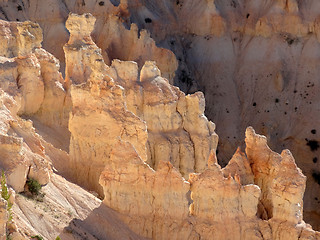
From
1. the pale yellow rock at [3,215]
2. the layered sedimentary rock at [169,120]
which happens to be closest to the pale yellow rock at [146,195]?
the pale yellow rock at [3,215]

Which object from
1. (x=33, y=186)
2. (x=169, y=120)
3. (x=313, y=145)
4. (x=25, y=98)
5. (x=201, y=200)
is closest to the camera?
(x=33, y=186)

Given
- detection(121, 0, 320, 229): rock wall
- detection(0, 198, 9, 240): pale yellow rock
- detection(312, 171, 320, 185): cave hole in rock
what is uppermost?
detection(0, 198, 9, 240): pale yellow rock

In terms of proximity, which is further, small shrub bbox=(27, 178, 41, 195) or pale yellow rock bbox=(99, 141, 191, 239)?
pale yellow rock bbox=(99, 141, 191, 239)

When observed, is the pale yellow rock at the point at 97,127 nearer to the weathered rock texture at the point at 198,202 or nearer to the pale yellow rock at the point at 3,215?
the weathered rock texture at the point at 198,202

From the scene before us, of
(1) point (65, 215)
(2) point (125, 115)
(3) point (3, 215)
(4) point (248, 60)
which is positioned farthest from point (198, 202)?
(4) point (248, 60)

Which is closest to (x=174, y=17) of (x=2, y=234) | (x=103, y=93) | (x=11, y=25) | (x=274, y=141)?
(x=274, y=141)

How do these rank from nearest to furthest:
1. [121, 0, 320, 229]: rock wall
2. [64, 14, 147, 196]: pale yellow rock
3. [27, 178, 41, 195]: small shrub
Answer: [27, 178, 41, 195]: small shrub → [64, 14, 147, 196]: pale yellow rock → [121, 0, 320, 229]: rock wall

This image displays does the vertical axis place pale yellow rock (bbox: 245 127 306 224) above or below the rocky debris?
above

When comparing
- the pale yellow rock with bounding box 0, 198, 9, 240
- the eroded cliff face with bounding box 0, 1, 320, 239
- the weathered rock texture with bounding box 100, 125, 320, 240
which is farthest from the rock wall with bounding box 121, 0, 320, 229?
the pale yellow rock with bounding box 0, 198, 9, 240

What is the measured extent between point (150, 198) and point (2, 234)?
761 cm

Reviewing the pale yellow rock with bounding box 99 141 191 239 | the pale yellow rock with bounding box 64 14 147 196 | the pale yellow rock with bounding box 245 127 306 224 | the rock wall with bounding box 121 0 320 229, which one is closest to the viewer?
the pale yellow rock with bounding box 245 127 306 224

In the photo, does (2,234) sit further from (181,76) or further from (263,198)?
(181,76)

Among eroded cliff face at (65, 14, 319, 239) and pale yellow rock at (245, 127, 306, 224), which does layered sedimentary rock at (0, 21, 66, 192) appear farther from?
pale yellow rock at (245, 127, 306, 224)

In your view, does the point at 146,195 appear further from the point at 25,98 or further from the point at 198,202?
the point at 25,98
